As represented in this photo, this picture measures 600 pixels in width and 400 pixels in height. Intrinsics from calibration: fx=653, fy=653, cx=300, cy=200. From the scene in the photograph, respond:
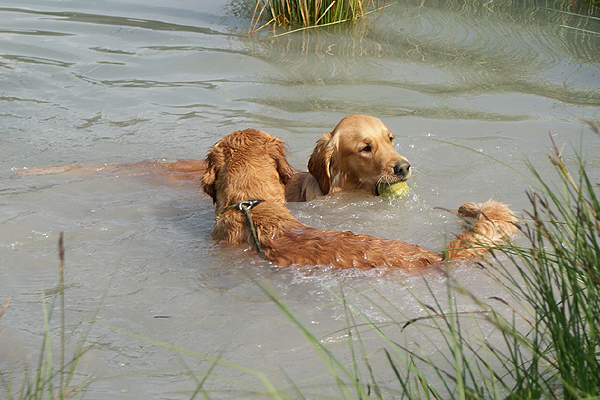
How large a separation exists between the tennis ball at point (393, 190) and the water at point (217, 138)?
0.09m

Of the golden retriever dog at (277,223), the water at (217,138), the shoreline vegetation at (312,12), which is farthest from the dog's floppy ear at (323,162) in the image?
the shoreline vegetation at (312,12)

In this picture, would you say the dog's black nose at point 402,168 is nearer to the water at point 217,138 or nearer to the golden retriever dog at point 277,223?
the water at point 217,138

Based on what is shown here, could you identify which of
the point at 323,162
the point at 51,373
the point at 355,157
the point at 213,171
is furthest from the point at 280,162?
the point at 51,373

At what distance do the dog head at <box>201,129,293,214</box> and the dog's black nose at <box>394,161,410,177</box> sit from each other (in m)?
0.99

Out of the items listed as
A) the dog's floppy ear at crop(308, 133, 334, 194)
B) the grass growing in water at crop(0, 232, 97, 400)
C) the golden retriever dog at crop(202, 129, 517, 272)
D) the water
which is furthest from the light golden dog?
the grass growing in water at crop(0, 232, 97, 400)

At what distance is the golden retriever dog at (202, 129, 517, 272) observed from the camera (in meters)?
4.11

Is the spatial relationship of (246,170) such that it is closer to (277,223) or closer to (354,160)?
(277,223)

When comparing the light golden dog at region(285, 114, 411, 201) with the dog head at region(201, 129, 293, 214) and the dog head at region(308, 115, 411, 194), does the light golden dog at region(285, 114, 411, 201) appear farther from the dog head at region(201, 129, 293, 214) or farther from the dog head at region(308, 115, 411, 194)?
the dog head at region(201, 129, 293, 214)

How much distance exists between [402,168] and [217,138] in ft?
8.79

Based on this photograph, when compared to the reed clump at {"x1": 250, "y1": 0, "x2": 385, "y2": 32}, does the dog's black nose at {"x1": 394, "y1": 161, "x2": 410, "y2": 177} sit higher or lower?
lower

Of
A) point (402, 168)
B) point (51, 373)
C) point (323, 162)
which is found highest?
point (402, 168)

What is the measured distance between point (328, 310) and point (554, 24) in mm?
8993

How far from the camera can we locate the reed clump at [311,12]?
10.5 m

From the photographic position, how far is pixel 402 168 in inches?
220
